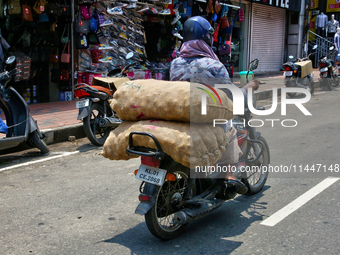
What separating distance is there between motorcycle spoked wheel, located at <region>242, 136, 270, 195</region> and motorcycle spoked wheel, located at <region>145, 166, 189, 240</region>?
3.68 ft

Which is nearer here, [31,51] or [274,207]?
[274,207]

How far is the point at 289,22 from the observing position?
20.1 metres

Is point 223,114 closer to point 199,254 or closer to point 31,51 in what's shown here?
point 199,254

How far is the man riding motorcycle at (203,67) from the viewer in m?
3.67

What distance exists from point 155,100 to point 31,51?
739 centimetres

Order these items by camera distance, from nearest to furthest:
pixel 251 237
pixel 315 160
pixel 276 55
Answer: pixel 251 237, pixel 315 160, pixel 276 55

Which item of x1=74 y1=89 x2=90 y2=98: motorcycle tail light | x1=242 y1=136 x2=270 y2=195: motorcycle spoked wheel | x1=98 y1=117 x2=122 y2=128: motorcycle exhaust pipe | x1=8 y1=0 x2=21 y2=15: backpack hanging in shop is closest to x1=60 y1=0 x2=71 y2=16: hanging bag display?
x1=8 y1=0 x2=21 y2=15: backpack hanging in shop

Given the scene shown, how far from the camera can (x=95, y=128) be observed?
22.9ft

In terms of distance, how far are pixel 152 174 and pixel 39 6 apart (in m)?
6.98

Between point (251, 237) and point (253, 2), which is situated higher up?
point (253, 2)

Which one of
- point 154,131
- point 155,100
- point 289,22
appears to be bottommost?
point 154,131

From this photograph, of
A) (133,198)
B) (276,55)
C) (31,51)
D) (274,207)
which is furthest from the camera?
(276,55)

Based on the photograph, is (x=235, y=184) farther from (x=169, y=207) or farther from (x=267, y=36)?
(x=267, y=36)

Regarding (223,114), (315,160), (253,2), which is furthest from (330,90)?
(223,114)
